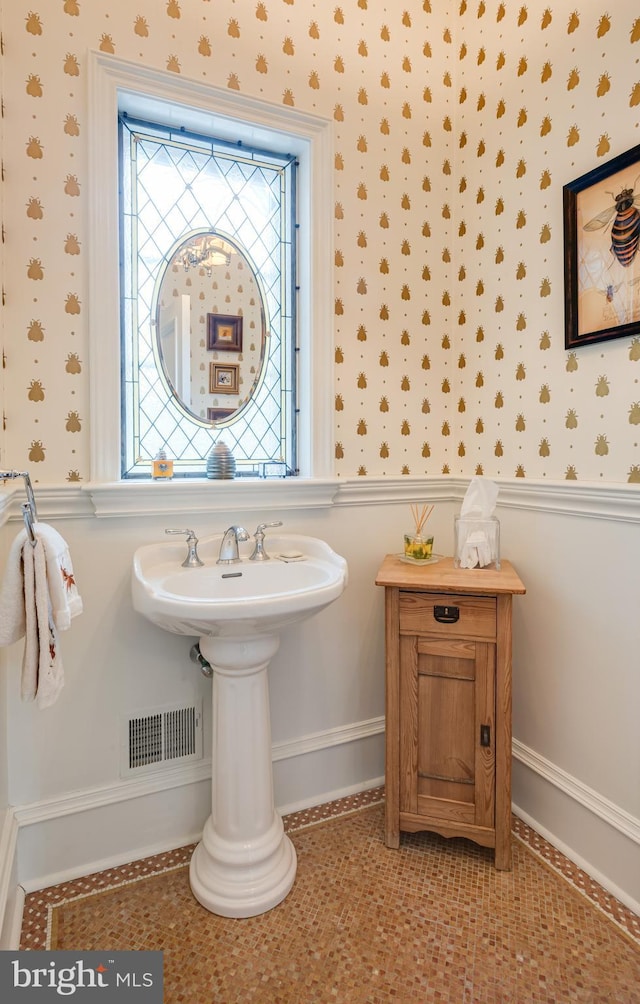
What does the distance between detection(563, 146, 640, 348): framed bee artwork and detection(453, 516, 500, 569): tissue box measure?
622 mm

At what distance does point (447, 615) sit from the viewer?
1668mm

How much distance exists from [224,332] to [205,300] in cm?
12

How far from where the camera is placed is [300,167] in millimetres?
2010

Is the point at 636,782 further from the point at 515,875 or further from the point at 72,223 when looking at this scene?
the point at 72,223

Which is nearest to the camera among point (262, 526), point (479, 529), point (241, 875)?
point (241, 875)

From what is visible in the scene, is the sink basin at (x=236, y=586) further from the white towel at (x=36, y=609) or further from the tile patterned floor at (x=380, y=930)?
the tile patterned floor at (x=380, y=930)

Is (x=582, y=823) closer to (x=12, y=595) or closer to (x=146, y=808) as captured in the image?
(x=146, y=808)

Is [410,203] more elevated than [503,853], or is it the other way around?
[410,203]

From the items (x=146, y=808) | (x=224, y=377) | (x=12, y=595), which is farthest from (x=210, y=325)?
(x=146, y=808)

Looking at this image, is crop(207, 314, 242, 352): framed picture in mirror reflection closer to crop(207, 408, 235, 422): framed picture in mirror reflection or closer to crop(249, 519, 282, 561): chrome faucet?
crop(207, 408, 235, 422): framed picture in mirror reflection

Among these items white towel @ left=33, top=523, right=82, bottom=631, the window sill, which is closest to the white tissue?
the window sill

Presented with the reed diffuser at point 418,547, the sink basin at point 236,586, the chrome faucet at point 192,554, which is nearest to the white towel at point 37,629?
the sink basin at point 236,586

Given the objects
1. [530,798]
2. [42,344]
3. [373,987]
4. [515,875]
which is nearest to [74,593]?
[42,344]

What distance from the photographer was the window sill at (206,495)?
162 centimetres
